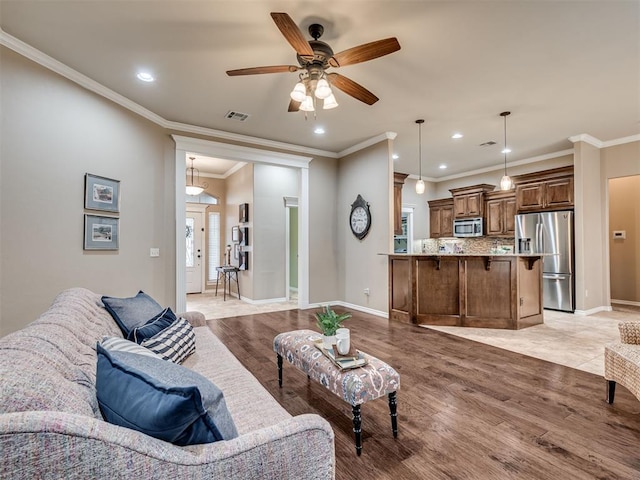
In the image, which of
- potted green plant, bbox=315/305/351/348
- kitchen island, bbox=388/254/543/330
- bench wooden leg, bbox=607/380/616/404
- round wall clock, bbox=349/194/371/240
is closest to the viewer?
potted green plant, bbox=315/305/351/348

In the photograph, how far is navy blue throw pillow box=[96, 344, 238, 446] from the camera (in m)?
0.87

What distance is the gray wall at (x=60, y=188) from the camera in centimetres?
282

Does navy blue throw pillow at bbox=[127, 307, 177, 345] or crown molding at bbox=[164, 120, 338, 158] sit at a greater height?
crown molding at bbox=[164, 120, 338, 158]

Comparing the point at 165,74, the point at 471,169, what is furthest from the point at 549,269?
the point at 165,74

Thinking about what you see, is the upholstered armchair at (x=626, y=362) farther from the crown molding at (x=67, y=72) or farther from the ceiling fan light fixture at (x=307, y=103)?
the crown molding at (x=67, y=72)

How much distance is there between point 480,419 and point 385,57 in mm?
3184

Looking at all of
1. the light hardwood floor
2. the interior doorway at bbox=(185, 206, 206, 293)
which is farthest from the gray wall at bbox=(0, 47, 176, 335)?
the interior doorway at bbox=(185, 206, 206, 293)

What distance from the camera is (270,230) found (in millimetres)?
6816

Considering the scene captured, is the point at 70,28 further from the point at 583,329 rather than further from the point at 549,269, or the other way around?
the point at 549,269

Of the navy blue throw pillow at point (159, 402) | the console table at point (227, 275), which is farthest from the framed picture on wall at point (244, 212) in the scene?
the navy blue throw pillow at point (159, 402)

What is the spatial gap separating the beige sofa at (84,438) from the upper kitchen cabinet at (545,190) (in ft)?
21.1

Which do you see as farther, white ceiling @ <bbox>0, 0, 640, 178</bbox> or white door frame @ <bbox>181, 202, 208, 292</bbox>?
white door frame @ <bbox>181, 202, 208, 292</bbox>

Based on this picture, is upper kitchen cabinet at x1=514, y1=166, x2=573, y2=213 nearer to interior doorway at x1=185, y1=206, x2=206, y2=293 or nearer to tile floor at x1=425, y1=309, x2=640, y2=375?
tile floor at x1=425, y1=309, x2=640, y2=375

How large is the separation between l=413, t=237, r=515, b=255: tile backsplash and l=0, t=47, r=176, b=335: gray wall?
5932 mm
